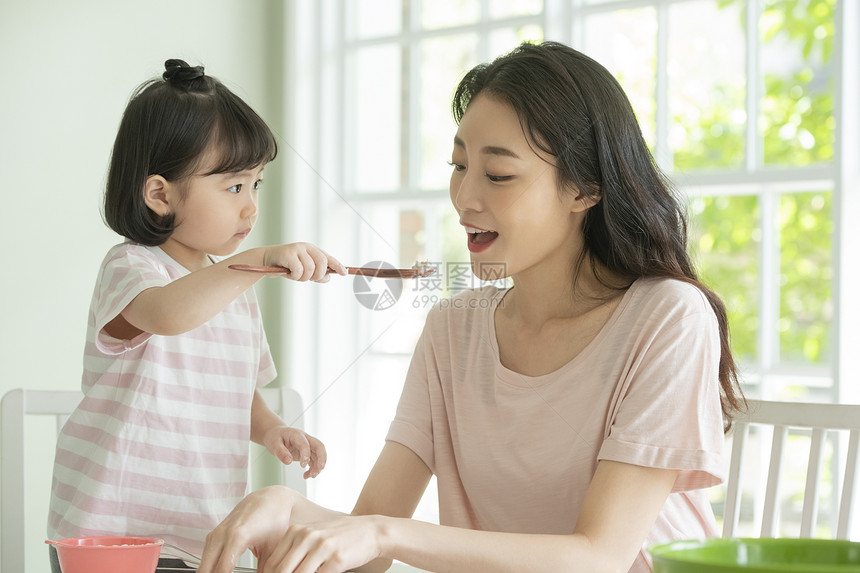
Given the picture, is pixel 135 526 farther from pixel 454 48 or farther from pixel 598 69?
pixel 454 48

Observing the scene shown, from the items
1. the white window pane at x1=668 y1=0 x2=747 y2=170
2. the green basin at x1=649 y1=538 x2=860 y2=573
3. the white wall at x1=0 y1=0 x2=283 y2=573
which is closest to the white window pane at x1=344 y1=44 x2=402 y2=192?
the white wall at x1=0 y1=0 x2=283 y2=573

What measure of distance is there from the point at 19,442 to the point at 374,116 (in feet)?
5.16

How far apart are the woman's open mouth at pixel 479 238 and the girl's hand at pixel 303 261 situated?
0.20 m

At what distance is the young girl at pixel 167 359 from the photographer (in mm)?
1012

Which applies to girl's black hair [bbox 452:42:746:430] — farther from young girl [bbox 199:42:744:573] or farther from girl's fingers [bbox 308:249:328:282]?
girl's fingers [bbox 308:249:328:282]

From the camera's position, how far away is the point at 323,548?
0.67m

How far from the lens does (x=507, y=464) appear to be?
102 cm

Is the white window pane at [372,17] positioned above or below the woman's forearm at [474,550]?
above

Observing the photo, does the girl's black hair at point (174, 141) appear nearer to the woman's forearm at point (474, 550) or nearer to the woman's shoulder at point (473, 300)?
the woman's shoulder at point (473, 300)

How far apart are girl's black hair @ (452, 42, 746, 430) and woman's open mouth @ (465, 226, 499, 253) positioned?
0.33 ft

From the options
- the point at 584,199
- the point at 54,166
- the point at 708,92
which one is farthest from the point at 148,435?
the point at 708,92

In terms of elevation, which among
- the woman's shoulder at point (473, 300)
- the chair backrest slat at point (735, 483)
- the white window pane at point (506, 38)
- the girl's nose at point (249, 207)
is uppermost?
the white window pane at point (506, 38)

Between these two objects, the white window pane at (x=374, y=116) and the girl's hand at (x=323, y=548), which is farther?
the white window pane at (x=374, y=116)

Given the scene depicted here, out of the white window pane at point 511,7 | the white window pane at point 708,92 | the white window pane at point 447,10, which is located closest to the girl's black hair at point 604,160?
the white window pane at point 511,7
